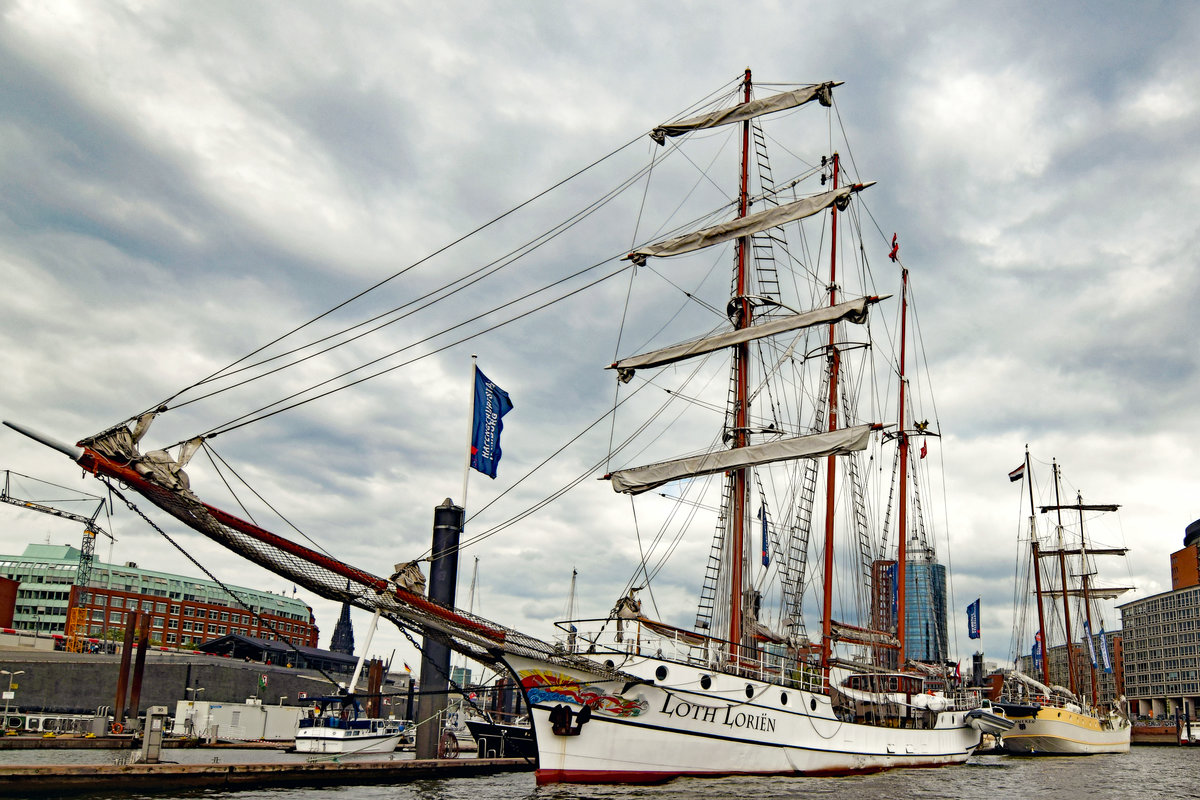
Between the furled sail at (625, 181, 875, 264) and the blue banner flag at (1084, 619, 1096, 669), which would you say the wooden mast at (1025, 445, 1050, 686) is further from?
the furled sail at (625, 181, 875, 264)

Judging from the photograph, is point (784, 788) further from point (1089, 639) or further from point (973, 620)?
point (1089, 639)

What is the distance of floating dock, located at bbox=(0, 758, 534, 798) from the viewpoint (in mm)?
20953

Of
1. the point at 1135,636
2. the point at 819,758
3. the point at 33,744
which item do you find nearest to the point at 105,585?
the point at 33,744

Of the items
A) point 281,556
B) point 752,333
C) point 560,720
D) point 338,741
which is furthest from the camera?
point 338,741

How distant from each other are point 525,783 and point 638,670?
6001 millimetres

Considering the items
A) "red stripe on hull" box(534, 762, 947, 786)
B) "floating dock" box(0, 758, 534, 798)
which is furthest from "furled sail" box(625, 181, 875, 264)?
"floating dock" box(0, 758, 534, 798)

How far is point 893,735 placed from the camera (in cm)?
3553

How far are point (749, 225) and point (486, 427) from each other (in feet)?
47.3

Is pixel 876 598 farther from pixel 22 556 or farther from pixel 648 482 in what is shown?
pixel 22 556

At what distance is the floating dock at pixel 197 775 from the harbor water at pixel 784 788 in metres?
0.52

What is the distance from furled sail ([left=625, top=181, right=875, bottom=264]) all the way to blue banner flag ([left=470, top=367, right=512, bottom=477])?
30.4 feet

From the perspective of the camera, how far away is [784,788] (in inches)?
963

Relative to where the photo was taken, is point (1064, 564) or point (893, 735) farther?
point (1064, 564)

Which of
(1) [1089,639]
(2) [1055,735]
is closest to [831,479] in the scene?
(2) [1055,735]
